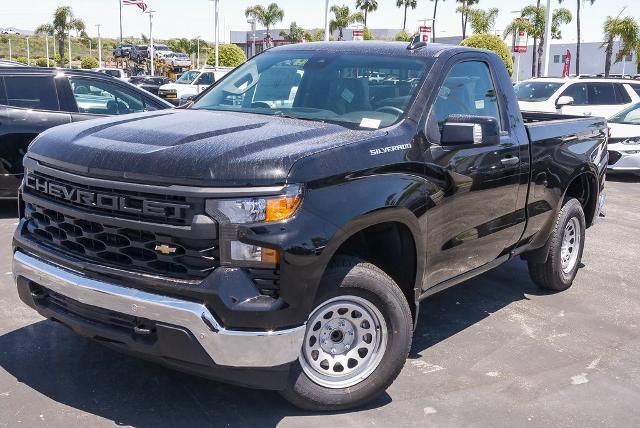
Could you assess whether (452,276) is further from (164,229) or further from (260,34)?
(260,34)

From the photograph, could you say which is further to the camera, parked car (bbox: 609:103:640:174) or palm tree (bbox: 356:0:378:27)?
palm tree (bbox: 356:0:378:27)

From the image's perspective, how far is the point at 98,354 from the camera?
4469mm

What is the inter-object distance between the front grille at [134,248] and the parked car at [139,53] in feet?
184

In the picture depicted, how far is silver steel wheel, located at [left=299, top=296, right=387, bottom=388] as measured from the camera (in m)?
3.71

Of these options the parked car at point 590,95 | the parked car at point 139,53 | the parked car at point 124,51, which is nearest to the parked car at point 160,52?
the parked car at point 139,53

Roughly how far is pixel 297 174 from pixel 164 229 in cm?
66

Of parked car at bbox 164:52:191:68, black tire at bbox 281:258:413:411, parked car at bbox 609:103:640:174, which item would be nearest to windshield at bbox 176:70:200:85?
parked car at bbox 609:103:640:174

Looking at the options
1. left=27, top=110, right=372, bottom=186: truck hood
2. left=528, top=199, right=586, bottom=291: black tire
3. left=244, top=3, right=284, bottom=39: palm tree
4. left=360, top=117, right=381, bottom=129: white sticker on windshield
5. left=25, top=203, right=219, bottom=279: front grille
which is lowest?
left=528, top=199, right=586, bottom=291: black tire

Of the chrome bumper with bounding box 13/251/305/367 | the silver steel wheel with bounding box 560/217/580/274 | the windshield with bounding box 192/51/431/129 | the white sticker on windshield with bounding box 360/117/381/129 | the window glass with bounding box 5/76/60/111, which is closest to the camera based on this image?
the chrome bumper with bounding box 13/251/305/367

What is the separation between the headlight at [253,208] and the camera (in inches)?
128

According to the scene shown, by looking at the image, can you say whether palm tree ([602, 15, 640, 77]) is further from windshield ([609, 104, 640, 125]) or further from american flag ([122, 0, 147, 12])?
windshield ([609, 104, 640, 125])

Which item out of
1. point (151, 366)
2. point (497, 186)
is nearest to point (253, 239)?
point (151, 366)

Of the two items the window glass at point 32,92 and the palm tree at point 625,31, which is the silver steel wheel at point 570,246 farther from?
the palm tree at point 625,31

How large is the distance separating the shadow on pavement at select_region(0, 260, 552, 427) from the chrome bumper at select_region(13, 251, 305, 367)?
56 centimetres
